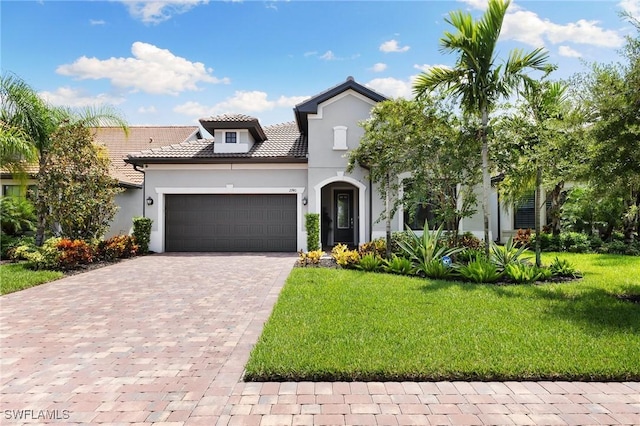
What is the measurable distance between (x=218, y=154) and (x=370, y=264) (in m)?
8.76

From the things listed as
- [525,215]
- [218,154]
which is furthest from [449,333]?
[525,215]

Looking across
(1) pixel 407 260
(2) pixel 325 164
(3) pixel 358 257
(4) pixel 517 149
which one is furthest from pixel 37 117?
(4) pixel 517 149

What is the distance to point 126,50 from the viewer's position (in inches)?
476

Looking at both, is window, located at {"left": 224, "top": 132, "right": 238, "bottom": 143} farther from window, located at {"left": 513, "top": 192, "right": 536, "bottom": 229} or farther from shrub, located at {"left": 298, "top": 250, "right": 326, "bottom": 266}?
window, located at {"left": 513, "top": 192, "right": 536, "bottom": 229}

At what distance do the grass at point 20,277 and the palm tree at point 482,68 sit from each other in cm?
1061

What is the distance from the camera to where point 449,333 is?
5016 millimetres

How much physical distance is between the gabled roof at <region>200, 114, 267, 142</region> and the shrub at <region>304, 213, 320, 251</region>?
4.59m

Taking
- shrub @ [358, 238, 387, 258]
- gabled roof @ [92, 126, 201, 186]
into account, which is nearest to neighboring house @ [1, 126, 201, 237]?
gabled roof @ [92, 126, 201, 186]

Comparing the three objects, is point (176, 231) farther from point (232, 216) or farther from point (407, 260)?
point (407, 260)

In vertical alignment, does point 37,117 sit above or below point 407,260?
above

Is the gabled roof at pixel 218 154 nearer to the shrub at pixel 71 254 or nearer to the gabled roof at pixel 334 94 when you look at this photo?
the gabled roof at pixel 334 94

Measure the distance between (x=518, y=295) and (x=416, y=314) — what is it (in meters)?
2.68

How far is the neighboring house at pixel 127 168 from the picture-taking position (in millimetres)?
15891

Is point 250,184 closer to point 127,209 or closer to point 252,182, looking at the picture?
point 252,182
